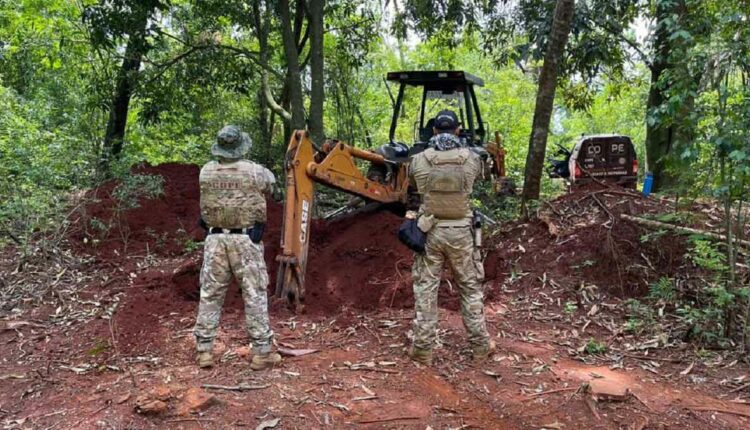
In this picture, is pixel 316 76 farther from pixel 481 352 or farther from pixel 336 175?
pixel 481 352

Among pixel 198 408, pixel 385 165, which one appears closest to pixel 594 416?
pixel 198 408

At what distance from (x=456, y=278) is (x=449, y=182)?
2.80 feet

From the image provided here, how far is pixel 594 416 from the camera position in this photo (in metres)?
4.04

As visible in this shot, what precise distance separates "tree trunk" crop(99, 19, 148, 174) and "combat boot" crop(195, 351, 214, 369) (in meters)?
5.06

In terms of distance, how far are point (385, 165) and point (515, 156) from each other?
12.4 metres

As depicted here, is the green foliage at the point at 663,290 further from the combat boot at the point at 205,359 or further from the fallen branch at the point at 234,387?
the combat boot at the point at 205,359

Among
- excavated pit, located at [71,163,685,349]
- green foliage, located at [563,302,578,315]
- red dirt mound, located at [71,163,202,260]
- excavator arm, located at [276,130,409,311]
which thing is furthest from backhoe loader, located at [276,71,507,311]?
red dirt mound, located at [71,163,202,260]

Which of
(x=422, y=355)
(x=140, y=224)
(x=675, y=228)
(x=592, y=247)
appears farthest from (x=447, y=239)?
(x=140, y=224)

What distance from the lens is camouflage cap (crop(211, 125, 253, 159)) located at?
16.3 ft

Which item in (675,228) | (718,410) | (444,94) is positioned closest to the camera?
(718,410)

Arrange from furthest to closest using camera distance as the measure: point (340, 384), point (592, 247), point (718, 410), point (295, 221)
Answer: point (592, 247) → point (295, 221) → point (340, 384) → point (718, 410)

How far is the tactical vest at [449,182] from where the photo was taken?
5.03 m

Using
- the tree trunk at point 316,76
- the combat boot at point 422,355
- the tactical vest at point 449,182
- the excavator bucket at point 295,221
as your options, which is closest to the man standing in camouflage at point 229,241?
the excavator bucket at point 295,221

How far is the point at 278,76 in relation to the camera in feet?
32.9
